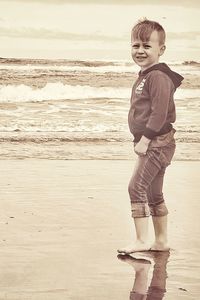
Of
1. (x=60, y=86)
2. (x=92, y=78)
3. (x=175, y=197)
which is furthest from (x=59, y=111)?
(x=175, y=197)

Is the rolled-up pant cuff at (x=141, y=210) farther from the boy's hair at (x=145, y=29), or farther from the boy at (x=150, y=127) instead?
the boy's hair at (x=145, y=29)

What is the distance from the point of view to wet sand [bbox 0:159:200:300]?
2039mm

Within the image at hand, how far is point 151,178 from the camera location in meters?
2.45

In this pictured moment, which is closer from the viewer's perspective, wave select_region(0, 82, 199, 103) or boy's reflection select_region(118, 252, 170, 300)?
boy's reflection select_region(118, 252, 170, 300)

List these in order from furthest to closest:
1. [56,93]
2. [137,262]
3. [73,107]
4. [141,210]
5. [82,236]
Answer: [56,93]
[73,107]
[82,236]
[141,210]
[137,262]

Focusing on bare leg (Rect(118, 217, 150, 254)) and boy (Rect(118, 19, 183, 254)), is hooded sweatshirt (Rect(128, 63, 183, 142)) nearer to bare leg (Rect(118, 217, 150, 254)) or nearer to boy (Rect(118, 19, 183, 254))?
boy (Rect(118, 19, 183, 254))

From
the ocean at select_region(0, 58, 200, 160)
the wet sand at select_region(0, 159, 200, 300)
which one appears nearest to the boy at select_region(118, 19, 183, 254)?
the wet sand at select_region(0, 159, 200, 300)

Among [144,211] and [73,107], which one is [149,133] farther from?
[73,107]

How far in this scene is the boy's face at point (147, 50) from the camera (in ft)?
7.90

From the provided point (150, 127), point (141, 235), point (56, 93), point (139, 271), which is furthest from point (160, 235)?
point (56, 93)

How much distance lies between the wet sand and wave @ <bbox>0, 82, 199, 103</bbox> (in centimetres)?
408

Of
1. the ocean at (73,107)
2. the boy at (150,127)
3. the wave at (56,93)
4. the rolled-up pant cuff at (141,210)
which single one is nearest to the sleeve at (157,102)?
the boy at (150,127)

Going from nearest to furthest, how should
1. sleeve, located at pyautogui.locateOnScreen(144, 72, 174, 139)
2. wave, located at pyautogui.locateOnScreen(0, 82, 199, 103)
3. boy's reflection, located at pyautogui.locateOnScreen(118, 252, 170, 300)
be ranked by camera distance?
boy's reflection, located at pyautogui.locateOnScreen(118, 252, 170, 300)
sleeve, located at pyautogui.locateOnScreen(144, 72, 174, 139)
wave, located at pyautogui.locateOnScreen(0, 82, 199, 103)

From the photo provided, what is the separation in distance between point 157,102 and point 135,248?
50 centimetres
